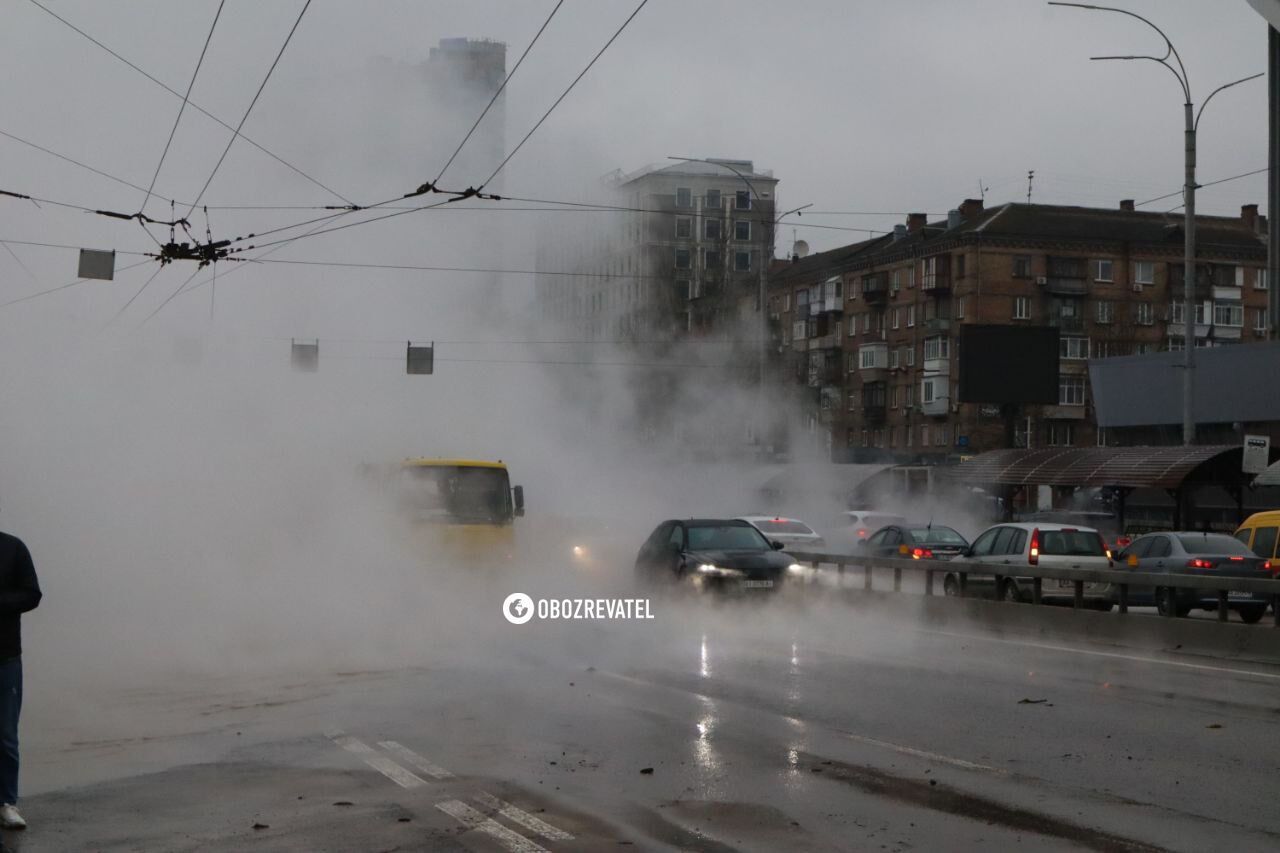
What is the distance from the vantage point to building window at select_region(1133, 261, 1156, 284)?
86.3m

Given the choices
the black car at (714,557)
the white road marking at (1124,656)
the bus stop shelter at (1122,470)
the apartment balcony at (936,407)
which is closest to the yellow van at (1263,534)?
the bus stop shelter at (1122,470)

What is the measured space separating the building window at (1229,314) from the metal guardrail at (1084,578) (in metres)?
68.6

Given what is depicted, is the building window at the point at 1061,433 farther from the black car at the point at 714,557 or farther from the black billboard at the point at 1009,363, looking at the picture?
the black car at the point at 714,557

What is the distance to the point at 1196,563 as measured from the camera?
23.0 metres

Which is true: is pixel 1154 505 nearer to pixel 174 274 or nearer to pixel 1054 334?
pixel 1054 334

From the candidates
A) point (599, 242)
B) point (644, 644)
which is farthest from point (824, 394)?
point (644, 644)

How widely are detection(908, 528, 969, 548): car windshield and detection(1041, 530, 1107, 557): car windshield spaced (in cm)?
638

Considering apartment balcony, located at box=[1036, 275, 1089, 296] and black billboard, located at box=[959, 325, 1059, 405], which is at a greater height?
apartment balcony, located at box=[1036, 275, 1089, 296]

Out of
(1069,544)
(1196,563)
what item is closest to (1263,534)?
(1196,563)

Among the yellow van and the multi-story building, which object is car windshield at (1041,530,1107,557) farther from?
the multi-story building

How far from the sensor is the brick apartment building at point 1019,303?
83562mm

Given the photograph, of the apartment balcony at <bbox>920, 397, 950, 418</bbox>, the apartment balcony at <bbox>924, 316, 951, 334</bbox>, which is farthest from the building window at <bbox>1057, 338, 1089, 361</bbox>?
the apartment balcony at <bbox>920, 397, 950, 418</bbox>

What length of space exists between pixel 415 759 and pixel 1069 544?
643 inches

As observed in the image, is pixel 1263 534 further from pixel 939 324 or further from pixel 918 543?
pixel 939 324
